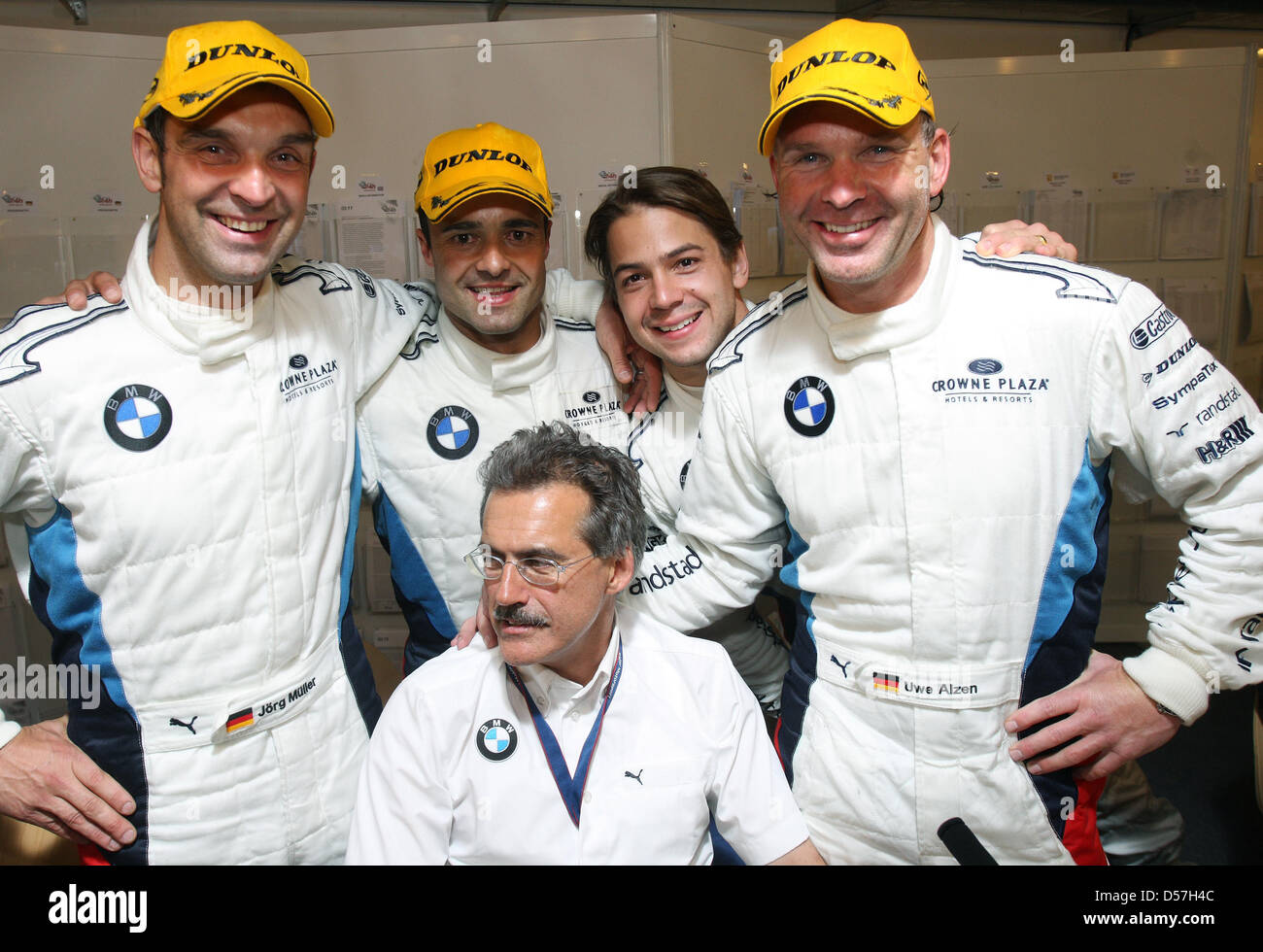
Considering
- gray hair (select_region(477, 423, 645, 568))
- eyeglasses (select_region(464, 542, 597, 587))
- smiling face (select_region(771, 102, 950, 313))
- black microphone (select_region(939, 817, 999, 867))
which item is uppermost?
smiling face (select_region(771, 102, 950, 313))

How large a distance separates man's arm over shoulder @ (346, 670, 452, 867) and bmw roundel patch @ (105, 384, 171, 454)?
60 cm

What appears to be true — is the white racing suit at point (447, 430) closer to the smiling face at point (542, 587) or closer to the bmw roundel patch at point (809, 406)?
the smiling face at point (542, 587)

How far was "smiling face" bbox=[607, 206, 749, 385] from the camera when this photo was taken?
1.80 m

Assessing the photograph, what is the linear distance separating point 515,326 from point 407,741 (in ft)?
2.77

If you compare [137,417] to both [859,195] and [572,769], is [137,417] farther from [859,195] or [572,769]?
[859,195]

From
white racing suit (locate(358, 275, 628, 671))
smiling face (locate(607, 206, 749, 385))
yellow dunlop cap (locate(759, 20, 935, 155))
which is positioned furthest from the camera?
white racing suit (locate(358, 275, 628, 671))

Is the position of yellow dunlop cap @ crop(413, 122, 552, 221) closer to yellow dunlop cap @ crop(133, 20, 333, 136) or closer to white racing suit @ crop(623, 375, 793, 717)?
yellow dunlop cap @ crop(133, 20, 333, 136)

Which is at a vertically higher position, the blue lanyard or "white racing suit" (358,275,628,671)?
"white racing suit" (358,275,628,671)

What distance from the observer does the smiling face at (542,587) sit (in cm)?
151

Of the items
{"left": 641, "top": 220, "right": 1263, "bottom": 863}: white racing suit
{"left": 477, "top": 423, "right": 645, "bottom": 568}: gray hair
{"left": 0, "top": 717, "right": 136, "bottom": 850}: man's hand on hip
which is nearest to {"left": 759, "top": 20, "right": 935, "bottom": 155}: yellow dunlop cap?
{"left": 641, "top": 220, "right": 1263, "bottom": 863}: white racing suit

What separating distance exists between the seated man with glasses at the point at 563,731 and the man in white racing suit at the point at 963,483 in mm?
179

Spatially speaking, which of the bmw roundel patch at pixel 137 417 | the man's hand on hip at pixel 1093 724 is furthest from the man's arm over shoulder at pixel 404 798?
the man's hand on hip at pixel 1093 724

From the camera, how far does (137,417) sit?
4.83 ft
